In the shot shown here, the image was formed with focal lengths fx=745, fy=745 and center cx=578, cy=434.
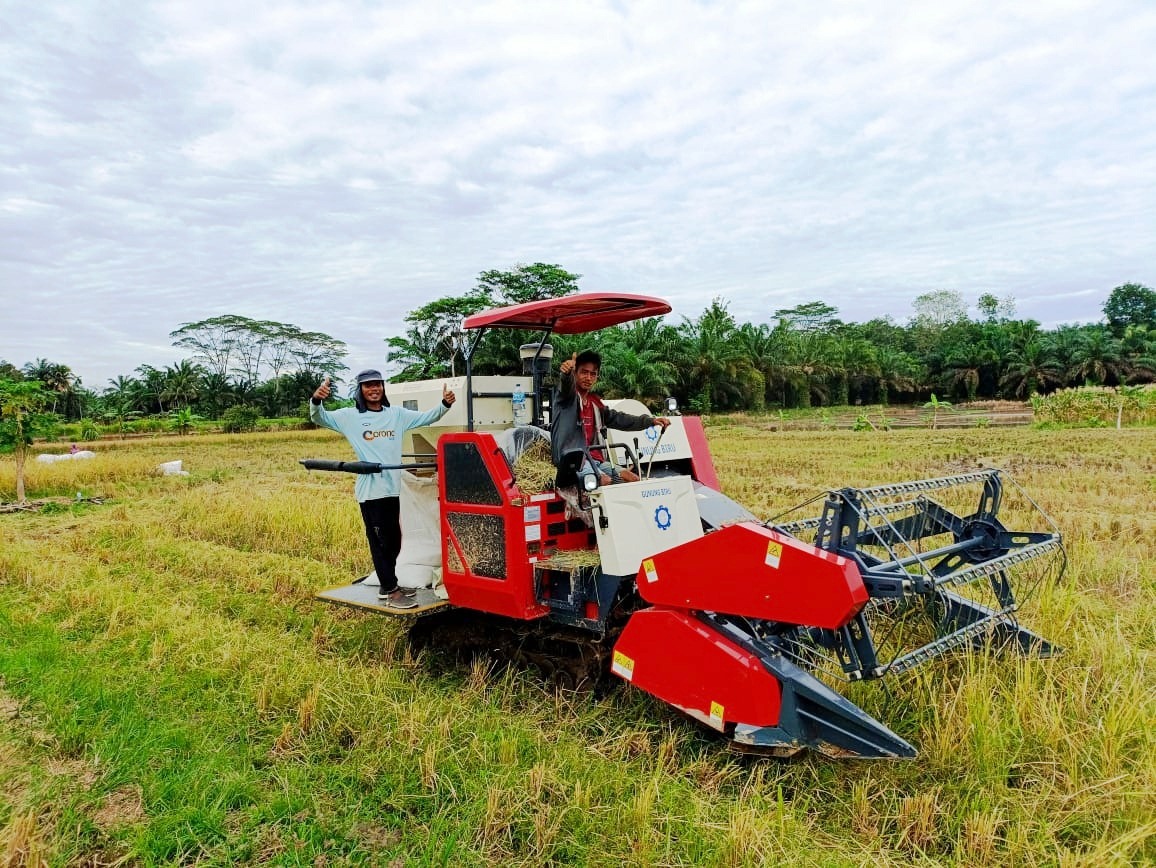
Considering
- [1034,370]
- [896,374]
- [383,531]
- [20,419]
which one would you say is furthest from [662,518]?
[896,374]

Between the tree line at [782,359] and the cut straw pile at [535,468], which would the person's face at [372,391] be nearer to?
the cut straw pile at [535,468]

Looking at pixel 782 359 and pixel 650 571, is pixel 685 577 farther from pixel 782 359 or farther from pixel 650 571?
pixel 782 359

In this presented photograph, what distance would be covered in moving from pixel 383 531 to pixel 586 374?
194cm

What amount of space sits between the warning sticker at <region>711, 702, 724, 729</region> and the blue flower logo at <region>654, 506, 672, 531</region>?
980 millimetres

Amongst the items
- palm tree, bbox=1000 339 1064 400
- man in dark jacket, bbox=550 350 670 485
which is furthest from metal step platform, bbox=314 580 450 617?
palm tree, bbox=1000 339 1064 400

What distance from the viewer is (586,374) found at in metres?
4.59

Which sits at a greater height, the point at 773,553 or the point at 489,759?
the point at 773,553

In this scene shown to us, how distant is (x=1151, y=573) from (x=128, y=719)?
24.5 ft

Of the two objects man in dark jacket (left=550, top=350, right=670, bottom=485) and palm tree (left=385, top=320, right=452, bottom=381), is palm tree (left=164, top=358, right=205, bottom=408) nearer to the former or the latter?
palm tree (left=385, top=320, right=452, bottom=381)

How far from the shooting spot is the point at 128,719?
4086 mm

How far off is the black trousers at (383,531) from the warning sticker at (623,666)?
2138 millimetres

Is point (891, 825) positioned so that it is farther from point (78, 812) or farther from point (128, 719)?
point (128, 719)

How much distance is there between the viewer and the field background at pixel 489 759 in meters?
2.96

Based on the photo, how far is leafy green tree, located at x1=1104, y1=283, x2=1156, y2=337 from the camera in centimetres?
6738
